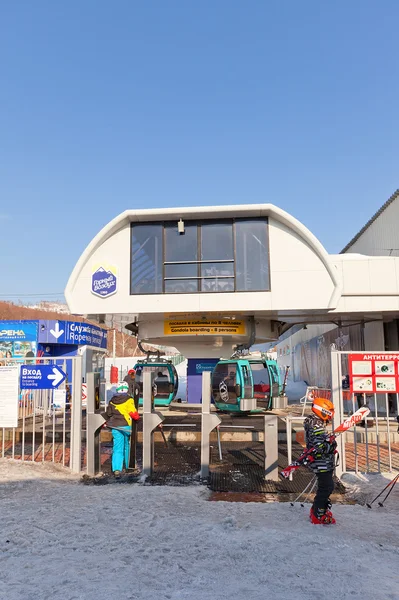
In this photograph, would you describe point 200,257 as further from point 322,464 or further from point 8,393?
point 322,464

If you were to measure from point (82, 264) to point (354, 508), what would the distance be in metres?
11.4

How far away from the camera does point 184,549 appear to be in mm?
4523

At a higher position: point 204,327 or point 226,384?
point 204,327

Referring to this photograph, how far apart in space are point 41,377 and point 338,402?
5335 millimetres

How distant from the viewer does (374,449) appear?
10.1 meters

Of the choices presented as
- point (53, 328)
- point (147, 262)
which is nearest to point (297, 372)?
point (53, 328)

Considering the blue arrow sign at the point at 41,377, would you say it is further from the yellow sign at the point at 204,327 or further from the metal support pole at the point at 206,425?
the yellow sign at the point at 204,327

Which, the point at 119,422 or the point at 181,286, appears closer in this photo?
the point at 119,422

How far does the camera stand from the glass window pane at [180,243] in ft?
48.7

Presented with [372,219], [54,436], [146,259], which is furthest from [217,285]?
[372,219]

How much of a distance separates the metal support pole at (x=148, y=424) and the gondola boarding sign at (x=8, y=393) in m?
2.55

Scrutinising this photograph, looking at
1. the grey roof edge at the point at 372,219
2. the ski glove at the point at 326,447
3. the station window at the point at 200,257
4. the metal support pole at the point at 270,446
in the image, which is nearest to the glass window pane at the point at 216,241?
the station window at the point at 200,257

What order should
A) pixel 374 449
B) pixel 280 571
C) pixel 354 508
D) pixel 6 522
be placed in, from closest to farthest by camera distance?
pixel 280 571 < pixel 6 522 < pixel 354 508 < pixel 374 449

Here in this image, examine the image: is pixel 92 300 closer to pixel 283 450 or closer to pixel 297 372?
pixel 283 450
